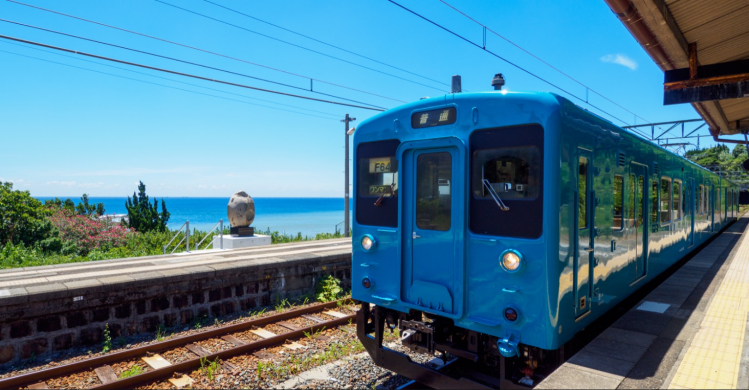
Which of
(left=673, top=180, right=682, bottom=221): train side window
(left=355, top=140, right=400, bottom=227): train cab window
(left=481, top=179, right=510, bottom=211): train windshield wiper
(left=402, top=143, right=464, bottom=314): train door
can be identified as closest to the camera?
(left=481, top=179, right=510, bottom=211): train windshield wiper

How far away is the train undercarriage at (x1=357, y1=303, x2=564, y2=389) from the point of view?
3.96 m

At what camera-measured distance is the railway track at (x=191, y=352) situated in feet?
16.7

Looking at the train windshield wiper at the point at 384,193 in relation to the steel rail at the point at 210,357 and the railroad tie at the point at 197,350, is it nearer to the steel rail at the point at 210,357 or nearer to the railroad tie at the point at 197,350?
the steel rail at the point at 210,357

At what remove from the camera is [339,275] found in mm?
10086

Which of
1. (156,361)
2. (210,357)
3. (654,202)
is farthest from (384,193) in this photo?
(654,202)

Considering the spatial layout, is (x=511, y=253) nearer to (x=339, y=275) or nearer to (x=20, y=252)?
(x=339, y=275)

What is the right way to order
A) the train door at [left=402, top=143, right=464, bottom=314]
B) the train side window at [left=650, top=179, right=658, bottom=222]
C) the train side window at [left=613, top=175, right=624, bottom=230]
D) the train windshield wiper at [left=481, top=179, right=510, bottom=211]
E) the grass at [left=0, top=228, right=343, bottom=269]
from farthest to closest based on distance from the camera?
the grass at [left=0, top=228, right=343, bottom=269] → the train side window at [left=650, top=179, right=658, bottom=222] → the train side window at [left=613, top=175, right=624, bottom=230] → the train door at [left=402, top=143, right=464, bottom=314] → the train windshield wiper at [left=481, top=179, right=510, bottom=211]

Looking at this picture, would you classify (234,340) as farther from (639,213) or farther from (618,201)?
(639,213)

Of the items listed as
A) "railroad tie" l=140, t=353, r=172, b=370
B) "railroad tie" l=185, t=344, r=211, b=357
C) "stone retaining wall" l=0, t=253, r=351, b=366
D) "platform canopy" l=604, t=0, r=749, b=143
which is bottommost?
"railroad tie" l=140, t=353, r=172, b=370

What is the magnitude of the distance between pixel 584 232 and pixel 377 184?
224cm

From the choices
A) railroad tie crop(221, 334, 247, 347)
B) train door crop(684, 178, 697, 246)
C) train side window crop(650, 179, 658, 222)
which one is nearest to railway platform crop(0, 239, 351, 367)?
railroad tie crop(221, 334, 247, 347)

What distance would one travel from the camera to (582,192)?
419 centimetres

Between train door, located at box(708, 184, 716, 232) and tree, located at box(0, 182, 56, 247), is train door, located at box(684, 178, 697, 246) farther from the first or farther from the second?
tree, located at box(0, 182, 56, 247)

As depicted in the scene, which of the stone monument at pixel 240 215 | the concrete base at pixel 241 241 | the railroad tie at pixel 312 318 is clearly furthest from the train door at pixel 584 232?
the stone monument at pixel 240 215
